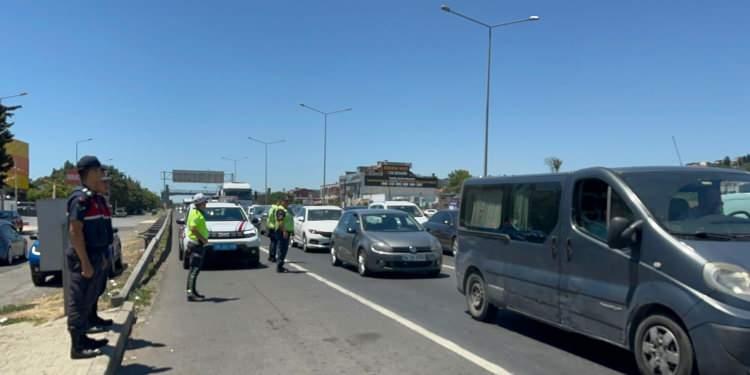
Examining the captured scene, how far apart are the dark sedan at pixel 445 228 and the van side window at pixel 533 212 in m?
11.2

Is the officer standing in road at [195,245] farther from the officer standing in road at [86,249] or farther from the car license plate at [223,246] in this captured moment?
the car license plate at [223,246]

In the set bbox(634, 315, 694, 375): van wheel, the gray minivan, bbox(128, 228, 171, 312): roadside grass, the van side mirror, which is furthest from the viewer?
bbox(128, 228, 171, 312): roadside grass

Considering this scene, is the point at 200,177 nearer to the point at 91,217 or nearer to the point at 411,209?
the point at 411,209

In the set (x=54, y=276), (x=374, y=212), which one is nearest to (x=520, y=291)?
(x=374, y=212)

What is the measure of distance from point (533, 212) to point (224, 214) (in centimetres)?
1176

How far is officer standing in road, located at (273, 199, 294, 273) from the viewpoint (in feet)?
49.3

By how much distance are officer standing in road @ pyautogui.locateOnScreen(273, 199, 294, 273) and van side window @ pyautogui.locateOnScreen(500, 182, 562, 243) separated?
26.3 feet

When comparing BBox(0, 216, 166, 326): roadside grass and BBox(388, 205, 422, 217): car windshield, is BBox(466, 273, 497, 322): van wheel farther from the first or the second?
BBox(388, 205, 422, 217): car windshield

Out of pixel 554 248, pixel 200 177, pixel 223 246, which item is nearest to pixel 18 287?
pixel 223 246

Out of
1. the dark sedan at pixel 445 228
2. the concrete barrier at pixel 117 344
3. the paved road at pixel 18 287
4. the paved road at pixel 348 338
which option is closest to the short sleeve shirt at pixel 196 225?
the paved road at pixel 348 338

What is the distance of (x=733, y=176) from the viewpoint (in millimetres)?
6191

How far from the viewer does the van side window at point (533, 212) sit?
701 cm

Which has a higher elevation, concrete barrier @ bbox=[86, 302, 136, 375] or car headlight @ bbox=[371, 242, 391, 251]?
car headlight @ bbox=[371, 242, 391, 251]

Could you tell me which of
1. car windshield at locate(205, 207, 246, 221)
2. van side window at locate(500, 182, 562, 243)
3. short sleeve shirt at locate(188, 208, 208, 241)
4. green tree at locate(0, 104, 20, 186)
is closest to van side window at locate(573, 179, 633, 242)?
van side window at locate(500, 182, 562, 243)
